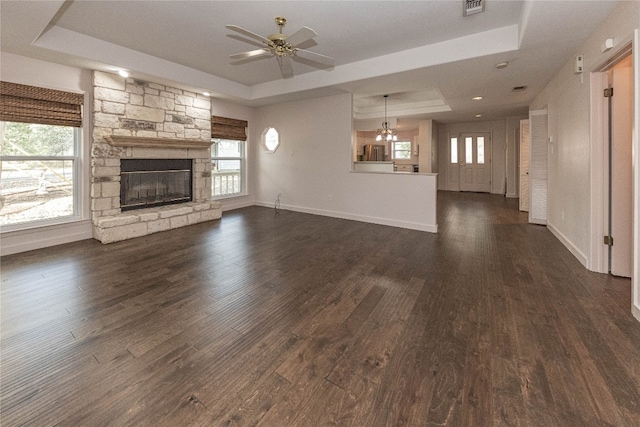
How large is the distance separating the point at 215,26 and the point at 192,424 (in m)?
4.07

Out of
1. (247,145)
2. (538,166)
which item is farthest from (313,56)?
(538,166)

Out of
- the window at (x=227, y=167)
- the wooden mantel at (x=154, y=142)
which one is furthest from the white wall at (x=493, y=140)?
the wooden mantel at (x=154, y=142)

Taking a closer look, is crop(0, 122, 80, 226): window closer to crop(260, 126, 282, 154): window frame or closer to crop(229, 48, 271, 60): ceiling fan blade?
crop(229, 48, 271, 60): ceiling fan blade

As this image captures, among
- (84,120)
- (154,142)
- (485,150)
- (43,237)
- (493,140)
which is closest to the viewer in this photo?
(43,237)

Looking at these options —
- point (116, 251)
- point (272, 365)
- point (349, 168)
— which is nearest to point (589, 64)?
point (349, 168)

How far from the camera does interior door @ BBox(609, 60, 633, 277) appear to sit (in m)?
2.95

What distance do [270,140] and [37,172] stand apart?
448 cm

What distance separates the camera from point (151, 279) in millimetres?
3023

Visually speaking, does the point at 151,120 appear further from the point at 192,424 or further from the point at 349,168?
the point at 192,424

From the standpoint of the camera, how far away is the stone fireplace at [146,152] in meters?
4.62

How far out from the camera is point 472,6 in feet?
10.0

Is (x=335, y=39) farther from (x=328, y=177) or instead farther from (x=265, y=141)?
(x=265, y=141)

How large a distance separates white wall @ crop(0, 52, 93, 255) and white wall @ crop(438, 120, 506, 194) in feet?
34.3

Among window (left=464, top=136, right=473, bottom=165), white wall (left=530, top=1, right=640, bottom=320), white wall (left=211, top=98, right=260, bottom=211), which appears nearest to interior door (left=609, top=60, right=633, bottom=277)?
white wall (left=530, top=1, right=640, bottom=320)
